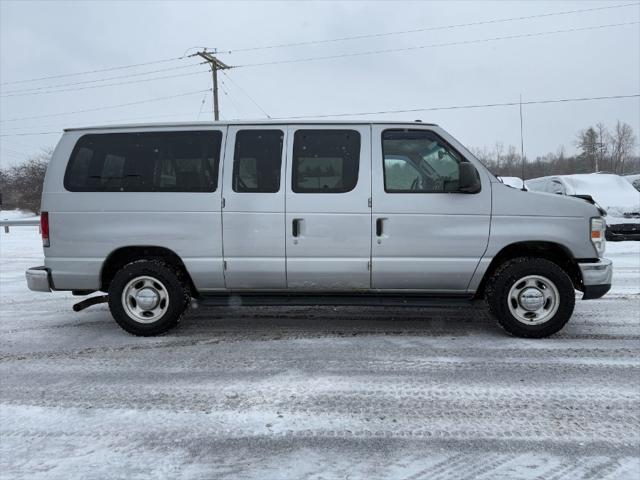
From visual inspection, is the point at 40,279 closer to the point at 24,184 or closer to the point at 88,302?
the point at 88,302

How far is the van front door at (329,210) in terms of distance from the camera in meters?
4.45

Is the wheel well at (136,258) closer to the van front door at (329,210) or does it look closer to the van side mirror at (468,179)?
the van front door at (329,210)

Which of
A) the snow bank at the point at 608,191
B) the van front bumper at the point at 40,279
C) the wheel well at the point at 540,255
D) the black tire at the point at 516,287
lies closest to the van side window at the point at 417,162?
the wheel well at the point at 540,255

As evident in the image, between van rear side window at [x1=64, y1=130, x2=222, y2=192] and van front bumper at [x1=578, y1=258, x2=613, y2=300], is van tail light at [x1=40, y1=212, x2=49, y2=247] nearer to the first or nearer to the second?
van rear side window at [x1=64, y1=130, x2=222, y2=192]

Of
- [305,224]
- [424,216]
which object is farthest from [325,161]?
[424,216]

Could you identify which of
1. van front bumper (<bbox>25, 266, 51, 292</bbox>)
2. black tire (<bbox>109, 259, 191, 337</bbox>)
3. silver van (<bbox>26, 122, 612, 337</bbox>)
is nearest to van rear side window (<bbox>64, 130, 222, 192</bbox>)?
silver van (<bbox>26, 122, 612, 337</bbox>)

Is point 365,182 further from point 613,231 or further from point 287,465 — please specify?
point 613,231

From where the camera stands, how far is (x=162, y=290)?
4.69m

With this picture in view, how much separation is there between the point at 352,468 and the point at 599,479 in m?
1.22

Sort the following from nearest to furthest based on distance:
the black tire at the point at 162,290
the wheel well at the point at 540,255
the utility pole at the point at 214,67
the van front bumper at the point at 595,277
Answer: the van front bumper at the point at 595,277
the wheel well at the point at 540,255
the black tire at the point at 162,290
the utility pole at the point at 214,67

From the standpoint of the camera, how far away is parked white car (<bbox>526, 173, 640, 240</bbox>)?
1291 centimetres

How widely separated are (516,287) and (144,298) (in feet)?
12.1

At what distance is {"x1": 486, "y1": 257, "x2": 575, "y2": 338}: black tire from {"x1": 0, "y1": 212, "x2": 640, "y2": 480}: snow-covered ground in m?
0.15

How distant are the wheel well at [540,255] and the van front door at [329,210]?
4.04ft
